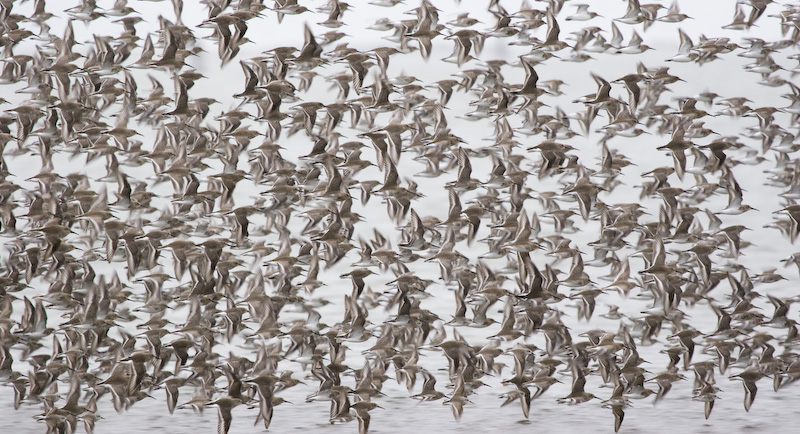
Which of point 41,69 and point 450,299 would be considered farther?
point 450,299

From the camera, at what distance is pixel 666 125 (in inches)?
332

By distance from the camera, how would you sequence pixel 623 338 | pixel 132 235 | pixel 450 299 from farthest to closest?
pixel 450 299 < pixel 623 338 < pixel 132 235

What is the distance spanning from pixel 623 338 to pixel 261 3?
492 centimetres

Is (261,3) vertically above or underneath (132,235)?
above

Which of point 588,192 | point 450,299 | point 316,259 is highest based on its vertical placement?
point 588,192

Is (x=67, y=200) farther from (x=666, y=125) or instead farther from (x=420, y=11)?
(x=666, y=125)

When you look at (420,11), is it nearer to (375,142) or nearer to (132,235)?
(375,142)

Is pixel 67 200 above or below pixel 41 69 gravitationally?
below

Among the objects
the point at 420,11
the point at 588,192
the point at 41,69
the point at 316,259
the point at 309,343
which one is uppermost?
the point at 420,11

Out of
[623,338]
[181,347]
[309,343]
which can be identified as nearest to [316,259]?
[309,343]

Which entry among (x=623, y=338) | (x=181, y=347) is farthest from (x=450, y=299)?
(x=181, y=347)

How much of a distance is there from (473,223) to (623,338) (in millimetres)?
1930

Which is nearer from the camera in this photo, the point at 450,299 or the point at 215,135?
the point at 215,135

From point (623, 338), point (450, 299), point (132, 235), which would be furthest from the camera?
point (450, 299)
